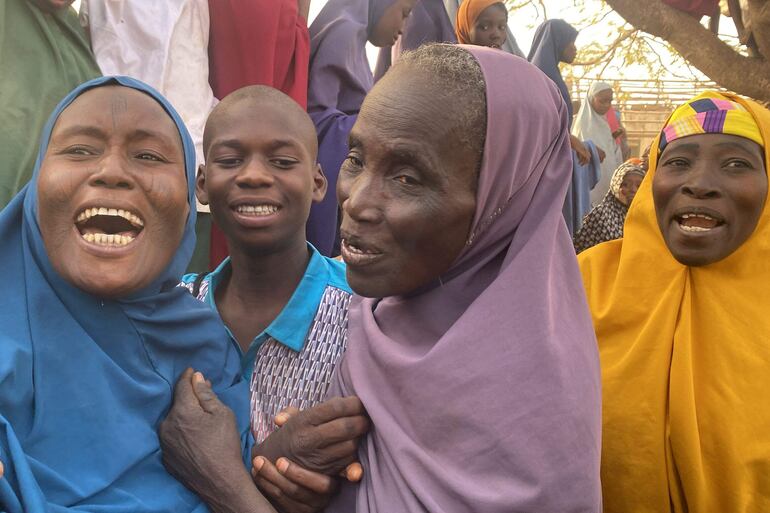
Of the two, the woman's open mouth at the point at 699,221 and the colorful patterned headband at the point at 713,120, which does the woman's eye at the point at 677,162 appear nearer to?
the colorful patterned headband at the point at 713,120

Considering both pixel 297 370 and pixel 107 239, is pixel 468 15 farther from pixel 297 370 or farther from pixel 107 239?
pixel 107 239

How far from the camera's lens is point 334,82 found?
448 centimetres

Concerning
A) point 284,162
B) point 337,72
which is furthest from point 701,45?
point 284,162

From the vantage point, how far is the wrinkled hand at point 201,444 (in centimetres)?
197

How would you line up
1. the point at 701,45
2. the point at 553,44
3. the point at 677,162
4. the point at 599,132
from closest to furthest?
the point at 677,162, the point at 701,45, the point at 553,44, the point at 599,132

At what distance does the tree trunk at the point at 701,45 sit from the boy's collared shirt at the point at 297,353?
5.42m

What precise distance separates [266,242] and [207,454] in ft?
2.80

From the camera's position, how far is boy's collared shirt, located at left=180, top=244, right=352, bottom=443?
2326mm

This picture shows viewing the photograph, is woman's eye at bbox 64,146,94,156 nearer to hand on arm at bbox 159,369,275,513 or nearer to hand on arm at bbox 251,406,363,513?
hand on arm at bbox 159,369,275,513

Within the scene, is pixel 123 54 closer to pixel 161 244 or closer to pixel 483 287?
pixel 161 244

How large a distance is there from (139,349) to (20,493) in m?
0.48

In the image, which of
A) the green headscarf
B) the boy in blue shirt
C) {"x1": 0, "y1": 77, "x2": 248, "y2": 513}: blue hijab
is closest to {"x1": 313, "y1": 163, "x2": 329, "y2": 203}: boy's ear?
the boy in blue shirt

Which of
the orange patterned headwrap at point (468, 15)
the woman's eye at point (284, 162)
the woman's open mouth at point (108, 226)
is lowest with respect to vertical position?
the woman's open mouth at point (108, 226)

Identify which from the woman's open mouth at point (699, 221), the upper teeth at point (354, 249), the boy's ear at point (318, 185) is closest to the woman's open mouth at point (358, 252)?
the upper teeth at point (354, 249)
